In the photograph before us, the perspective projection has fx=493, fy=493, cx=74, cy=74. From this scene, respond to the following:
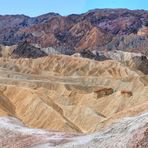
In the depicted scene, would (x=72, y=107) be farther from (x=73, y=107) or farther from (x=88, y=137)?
(x=88, y=137)

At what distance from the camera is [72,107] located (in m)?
76.6

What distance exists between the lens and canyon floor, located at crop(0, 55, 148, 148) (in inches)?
613

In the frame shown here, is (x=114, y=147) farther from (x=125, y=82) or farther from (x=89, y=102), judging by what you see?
(x=125, y=82)

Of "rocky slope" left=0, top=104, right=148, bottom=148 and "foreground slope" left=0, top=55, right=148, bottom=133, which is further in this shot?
"foreground slope" left=0, top=55, right=148, bottom=133

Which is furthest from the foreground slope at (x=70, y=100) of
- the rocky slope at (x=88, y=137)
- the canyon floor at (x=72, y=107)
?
the rocky slope at (x=88, y=137)

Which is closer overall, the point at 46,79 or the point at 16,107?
the point at 16,107

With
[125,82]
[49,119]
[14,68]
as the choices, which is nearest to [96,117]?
[49,119]

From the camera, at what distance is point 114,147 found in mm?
14211

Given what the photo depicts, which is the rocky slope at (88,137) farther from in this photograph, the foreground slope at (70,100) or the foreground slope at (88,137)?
the foreground slope at (70,100)

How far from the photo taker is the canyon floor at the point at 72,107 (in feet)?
51.1

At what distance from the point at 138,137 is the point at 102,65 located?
495ft

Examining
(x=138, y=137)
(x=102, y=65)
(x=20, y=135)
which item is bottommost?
(x=102, y=65)

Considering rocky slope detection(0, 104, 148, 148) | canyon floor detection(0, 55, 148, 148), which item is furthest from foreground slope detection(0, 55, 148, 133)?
rocky slope detection(0, 104, 148, 148)

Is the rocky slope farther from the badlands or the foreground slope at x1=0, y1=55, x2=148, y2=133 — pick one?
the foreground slope at x1=0, y1=55, x2=148, y2=133
